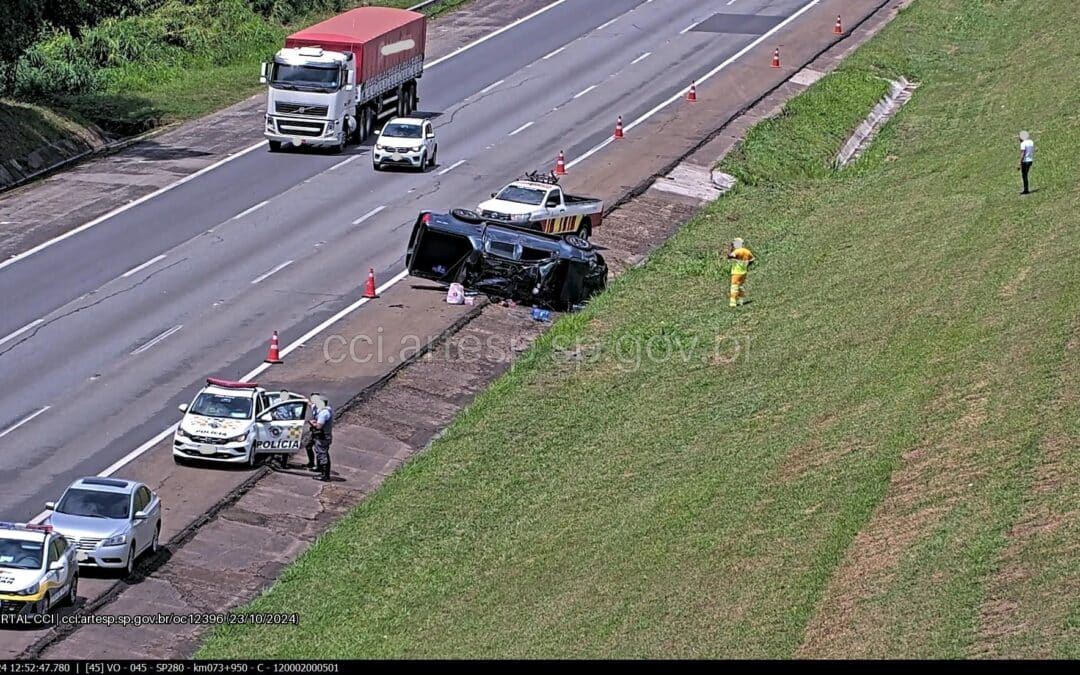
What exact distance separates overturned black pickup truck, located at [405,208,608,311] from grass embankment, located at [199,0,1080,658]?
41.0 inches

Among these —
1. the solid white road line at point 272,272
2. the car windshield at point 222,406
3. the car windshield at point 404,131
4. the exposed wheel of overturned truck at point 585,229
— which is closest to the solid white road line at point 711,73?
the car windshield at point 404,131

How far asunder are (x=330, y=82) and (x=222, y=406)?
24.1m

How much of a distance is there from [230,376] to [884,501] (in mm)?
15807

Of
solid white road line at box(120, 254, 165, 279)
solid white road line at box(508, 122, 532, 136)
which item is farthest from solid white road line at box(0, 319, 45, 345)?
solid white road line at box(508, 122, 532, 136)

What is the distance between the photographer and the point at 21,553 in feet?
79.9

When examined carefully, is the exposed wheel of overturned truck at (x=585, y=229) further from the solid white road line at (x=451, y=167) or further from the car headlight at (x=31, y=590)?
the car headlight at (x=31, y=590)

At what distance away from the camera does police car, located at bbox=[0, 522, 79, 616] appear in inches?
939

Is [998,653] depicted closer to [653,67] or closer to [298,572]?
[298,572]

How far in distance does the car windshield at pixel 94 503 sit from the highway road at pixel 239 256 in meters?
1.96

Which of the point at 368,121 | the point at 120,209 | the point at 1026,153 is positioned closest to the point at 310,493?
the point at 120,209

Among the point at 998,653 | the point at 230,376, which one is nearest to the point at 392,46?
the point at 230,376

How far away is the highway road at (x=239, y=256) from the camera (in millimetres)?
33781
